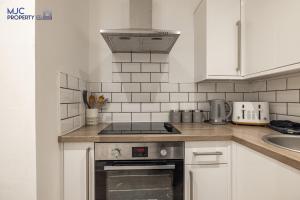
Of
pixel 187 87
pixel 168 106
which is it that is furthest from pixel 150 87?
pixel 187 87

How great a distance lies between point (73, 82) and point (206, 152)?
1008mm

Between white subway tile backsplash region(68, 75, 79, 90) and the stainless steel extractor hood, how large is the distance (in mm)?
360

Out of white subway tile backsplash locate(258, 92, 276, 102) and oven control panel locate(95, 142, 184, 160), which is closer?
oven control panel locate(95, 142, 184, 160)

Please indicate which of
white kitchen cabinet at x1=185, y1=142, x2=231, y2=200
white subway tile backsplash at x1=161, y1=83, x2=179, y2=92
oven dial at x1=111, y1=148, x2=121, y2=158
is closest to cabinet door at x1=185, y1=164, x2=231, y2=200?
white kitchen cabinet at x1=185, y1=142, x2=231, y2=200

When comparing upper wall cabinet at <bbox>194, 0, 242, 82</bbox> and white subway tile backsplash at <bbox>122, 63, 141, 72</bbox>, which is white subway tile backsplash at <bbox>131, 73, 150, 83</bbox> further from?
upper wall cabinet at <bbox>194, 0, 242, 82</bbox>

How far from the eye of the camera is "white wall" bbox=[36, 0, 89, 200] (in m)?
0.90

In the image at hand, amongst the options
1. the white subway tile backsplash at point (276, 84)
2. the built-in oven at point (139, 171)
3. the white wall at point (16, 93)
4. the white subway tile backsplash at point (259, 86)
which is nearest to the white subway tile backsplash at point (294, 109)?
the white subway tile backsplash at point (276, 84)

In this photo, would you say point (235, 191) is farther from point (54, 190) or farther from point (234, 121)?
point (54, 190)

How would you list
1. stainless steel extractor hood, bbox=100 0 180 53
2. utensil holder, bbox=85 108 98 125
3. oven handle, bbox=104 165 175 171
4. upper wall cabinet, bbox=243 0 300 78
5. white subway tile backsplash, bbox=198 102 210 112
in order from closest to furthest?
upper wall cabinet, bbox=243 0 300 78, oven handle, bbox=104 165 175 171, stainless steel extractor hood, bbox=100 0 180 53, utensil holder, bbox=85 108 98 125, white subway tile backsplash, bbox=198 102 210 112

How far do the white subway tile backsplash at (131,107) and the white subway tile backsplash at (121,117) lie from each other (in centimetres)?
5

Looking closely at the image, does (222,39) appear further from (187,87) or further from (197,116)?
(197,116)

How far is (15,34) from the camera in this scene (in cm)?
85

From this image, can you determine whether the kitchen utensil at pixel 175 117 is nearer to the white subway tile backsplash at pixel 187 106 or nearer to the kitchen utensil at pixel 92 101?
the white subway tile backsplash at pixel 187 106

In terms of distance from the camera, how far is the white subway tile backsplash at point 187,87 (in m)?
1.81
